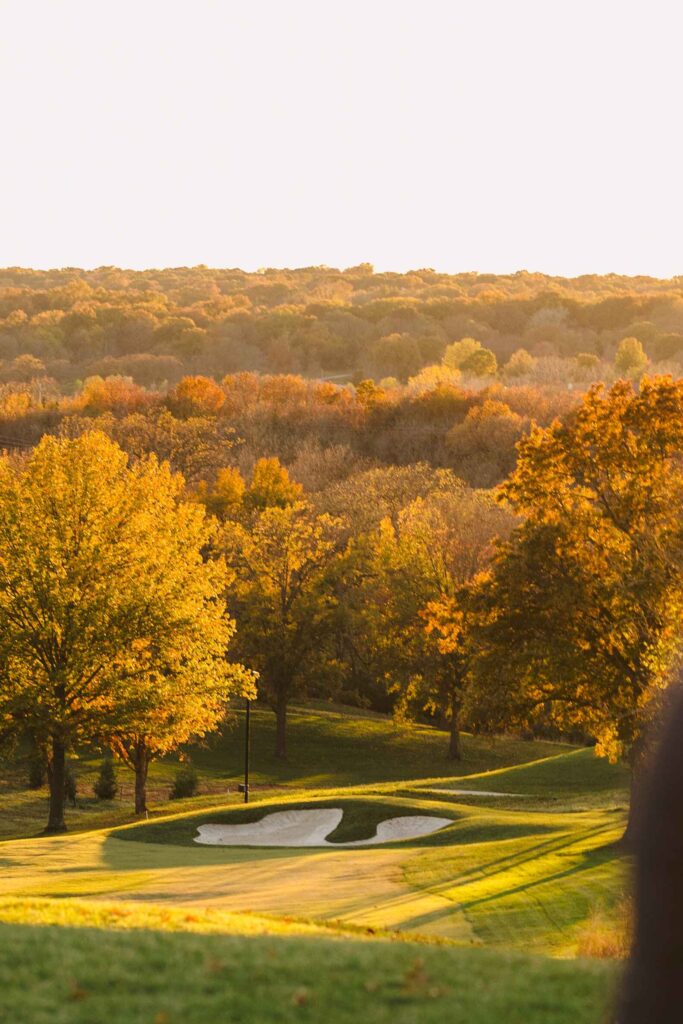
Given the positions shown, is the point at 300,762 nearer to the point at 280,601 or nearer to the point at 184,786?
the point at 280,601

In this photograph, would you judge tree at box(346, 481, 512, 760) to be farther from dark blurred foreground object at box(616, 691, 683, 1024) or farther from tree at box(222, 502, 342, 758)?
dark blurred foreground object at box(616, 691, 683, 1024)

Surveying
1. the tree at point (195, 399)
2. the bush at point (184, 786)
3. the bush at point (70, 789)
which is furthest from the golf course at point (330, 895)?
the tree at point (195, 399)

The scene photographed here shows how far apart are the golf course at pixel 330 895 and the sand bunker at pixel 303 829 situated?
13cm

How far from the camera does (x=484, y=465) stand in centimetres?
9675

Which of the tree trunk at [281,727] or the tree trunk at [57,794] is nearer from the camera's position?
the tree trunk at [57,794]

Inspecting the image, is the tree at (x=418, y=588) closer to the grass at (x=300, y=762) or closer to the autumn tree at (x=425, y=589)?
the autumn tree at (x=425, y=589)

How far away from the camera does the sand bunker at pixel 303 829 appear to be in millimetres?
35281

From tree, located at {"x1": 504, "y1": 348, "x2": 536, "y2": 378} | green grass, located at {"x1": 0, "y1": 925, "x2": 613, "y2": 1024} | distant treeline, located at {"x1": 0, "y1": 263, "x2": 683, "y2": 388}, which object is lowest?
green grass, located at {"x1": 0, "y1": 925, "x2": 613, "y2": 1024}

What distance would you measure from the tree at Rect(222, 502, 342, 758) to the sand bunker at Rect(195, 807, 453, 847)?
19581 mm

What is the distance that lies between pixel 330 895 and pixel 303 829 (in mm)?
14162

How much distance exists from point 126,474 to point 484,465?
57.0 m

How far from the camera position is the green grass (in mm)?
9914

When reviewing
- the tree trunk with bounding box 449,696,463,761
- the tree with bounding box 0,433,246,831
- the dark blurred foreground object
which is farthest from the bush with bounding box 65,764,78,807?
the dark blurred foreground object

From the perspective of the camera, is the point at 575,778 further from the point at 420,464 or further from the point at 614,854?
the point at 420,464
